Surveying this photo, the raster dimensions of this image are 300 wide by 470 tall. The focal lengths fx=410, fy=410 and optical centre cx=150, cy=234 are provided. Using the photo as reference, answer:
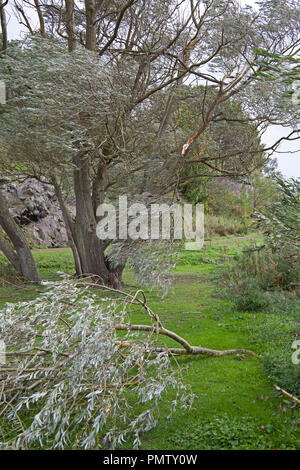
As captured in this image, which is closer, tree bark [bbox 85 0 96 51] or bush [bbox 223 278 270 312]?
bush [bbox 223 278 270 312]

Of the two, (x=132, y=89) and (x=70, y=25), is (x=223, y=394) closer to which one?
(x=132, y=89)

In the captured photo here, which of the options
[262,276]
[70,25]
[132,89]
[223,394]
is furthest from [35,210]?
[223,394]

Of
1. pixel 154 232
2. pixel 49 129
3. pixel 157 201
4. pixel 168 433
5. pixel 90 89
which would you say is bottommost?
pixel 168 433

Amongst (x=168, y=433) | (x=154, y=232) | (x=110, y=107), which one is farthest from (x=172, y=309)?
(x=168, y=433)

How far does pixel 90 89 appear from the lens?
684cm

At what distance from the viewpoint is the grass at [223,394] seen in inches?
113

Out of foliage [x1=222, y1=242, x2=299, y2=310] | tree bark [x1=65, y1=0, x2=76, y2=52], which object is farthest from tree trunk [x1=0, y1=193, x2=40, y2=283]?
foliage [x1=222, y1=242, x2=299, y2=310]

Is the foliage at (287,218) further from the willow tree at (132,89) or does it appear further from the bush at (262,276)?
the willow tree at (132,89)

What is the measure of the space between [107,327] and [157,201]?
4.81 meters

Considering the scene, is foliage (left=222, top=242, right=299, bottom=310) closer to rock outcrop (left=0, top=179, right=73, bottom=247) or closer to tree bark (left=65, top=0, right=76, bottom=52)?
tree bark (left=65, top=0, right=76, bottom=52)

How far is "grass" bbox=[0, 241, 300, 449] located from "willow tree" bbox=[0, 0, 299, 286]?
235 cm

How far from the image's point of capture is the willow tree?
6965 mm

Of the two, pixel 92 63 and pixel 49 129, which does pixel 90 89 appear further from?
pixel 49 129

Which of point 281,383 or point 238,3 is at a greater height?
point 238,3
